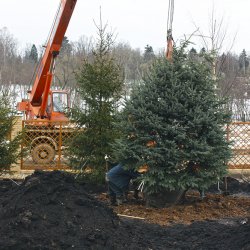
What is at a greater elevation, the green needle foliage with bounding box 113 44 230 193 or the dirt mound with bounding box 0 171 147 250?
the green needle foliage with bounding box 113 44 230 193

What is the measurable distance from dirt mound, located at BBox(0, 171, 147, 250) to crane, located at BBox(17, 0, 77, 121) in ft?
26.9

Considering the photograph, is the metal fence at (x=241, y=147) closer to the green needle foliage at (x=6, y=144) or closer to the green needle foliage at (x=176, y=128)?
the green needle foliage at (x=176, y=128)

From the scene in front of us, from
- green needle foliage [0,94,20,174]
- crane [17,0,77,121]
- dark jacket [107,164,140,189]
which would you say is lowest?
dark jacket [107,164,140,189]

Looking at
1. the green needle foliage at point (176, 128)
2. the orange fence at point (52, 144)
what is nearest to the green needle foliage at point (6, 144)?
the orange fence at point (52, 144)

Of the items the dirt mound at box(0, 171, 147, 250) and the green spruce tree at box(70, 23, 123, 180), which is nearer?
the dirt mound at box(0, 171, 147, 250)

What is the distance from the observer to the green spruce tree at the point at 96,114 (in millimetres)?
9867

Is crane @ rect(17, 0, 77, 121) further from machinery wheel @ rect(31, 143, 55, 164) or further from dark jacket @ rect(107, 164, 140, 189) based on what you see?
dark jacket @ rect(107, 164, 140, 189)

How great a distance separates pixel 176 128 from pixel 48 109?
916cm

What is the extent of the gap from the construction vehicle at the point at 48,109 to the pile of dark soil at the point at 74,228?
674cm

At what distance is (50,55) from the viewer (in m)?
15.0

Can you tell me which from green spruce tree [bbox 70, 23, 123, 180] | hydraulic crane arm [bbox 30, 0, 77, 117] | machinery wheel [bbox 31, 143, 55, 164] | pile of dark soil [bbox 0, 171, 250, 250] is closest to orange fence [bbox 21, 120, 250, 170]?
machinery wheel [bbox 31, 143, 55, 164]

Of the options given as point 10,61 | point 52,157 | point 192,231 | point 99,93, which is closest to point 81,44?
point 10,61

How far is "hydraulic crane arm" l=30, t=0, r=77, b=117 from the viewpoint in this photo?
14055 millimetres

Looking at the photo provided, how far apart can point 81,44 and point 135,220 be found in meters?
45.2
